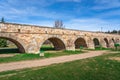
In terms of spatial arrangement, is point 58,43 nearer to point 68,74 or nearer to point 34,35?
point 34,35

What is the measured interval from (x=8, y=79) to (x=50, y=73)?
2.32 m

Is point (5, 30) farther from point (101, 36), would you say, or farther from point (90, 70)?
point (101, 36)

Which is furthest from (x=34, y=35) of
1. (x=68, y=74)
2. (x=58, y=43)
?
(x=68, y=74)

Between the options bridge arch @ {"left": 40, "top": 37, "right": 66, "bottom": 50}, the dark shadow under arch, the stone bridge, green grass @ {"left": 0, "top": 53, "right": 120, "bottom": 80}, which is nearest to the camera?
green grass @ {"left": 0, "top": 53, "right": 120, "bottom": 80}

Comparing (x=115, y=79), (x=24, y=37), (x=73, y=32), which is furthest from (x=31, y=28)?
(x=115, y=79)

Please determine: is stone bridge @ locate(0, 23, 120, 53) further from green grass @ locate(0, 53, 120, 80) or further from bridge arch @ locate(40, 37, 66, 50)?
green grass @ locate(0, 53, 120, 80)

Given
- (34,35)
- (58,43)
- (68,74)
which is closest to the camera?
(68,74)

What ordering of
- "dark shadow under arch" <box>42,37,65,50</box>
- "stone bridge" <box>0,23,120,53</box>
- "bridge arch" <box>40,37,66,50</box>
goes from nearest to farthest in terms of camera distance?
"stone bridge" <box>0,23,120,53</box>
"bridge arch" <box>40,37,66,50</box>
"dark shadow under arch" <box>42,37,65,50</box>

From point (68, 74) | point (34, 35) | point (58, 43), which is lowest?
point (68, 74)

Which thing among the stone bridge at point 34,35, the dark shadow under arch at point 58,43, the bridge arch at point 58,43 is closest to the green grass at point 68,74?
the stone bridge at point 34,35

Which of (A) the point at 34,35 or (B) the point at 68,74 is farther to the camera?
(A) the point at 34,35

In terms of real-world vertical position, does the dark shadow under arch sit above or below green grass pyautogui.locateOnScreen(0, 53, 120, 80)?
above

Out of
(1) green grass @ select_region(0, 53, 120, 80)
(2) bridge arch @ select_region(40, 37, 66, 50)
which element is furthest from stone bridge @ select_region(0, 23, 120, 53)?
(1) green grass @ select_region(0, 53, 120, 80)

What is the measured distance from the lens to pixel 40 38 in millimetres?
19125
